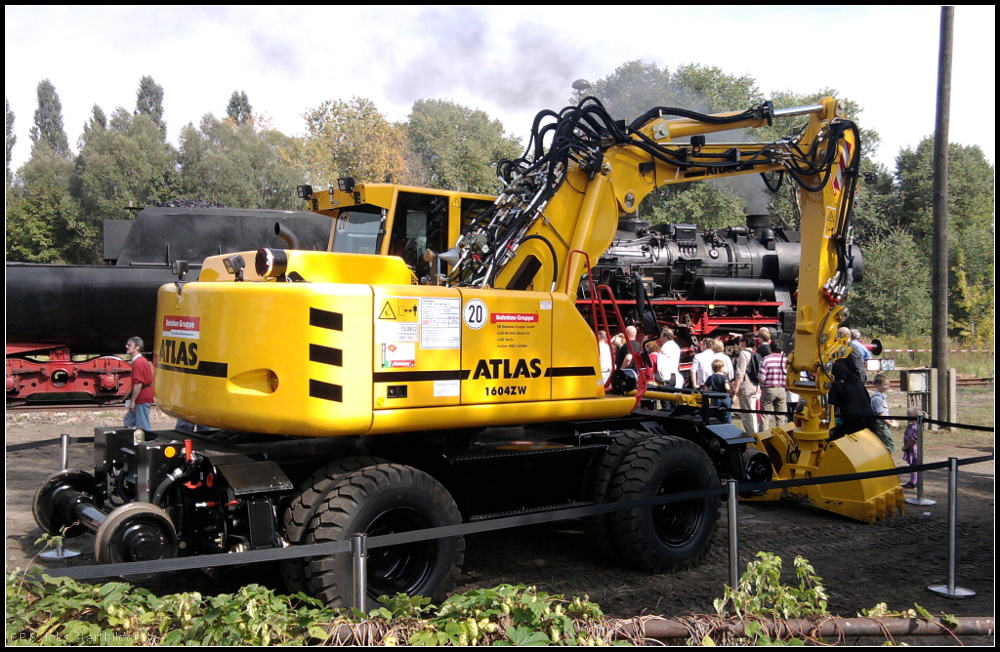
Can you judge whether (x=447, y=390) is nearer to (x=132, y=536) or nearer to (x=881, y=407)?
(x=132, y=536)

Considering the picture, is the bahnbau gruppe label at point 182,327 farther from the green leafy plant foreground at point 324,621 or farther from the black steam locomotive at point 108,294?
the black steam locomotive at point 108,294

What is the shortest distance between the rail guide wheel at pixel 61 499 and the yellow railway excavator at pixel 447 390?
16 millimetres

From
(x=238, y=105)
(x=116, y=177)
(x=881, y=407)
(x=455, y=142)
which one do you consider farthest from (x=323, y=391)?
(x=238, y=105)

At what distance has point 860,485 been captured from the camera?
8.00 metres

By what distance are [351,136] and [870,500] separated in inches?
1402

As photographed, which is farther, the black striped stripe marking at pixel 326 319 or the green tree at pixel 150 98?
the green tree at pixel 150 98

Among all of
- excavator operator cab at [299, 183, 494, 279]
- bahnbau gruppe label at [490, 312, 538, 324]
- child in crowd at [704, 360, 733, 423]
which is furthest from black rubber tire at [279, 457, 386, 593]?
child in crowd at [704, 360, 733, 423]

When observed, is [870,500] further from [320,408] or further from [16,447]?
[16,447]

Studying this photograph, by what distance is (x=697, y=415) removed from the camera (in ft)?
25.5

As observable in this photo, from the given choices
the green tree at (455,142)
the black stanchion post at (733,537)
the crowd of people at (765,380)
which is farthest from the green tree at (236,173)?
the black stanchion post at (733,537)

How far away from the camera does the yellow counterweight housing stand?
203 inches

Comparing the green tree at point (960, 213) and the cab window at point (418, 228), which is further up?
the green tree at point (960, 213)

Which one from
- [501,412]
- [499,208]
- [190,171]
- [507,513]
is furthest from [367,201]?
[190,171]

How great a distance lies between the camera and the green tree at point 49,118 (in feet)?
212
